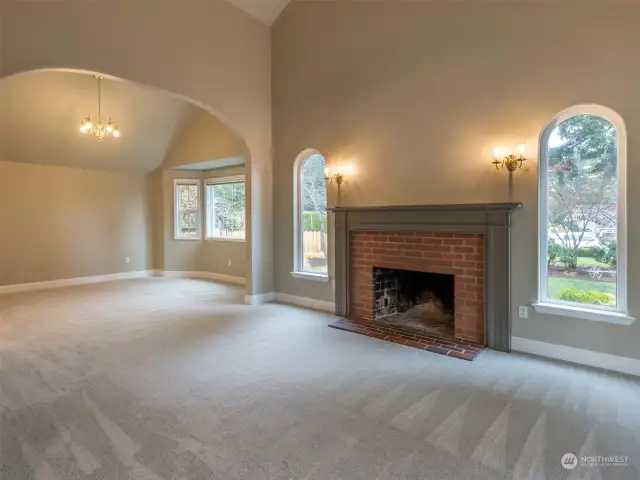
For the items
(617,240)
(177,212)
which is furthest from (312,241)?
(177,212)

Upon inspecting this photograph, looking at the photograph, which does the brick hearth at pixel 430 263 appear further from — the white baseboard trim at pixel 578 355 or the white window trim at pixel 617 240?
the white window trim at pixel 617 240

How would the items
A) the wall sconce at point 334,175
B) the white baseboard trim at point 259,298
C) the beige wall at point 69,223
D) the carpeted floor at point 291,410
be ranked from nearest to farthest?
the carpeted floor at point 291,410 → the wall sconce at point 334,175 → the white baseboard trim at point 259,298 → the beige wall at point 69,223

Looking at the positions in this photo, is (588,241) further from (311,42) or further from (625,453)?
(311,42)

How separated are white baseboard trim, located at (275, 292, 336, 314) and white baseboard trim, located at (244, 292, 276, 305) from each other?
79 mm

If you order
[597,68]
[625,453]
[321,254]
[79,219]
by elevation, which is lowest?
[625,453]

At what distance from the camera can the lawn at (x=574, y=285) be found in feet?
10.5

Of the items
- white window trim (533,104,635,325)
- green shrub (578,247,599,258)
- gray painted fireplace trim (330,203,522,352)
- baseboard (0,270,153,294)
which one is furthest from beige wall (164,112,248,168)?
green shrub (578,247,599,258)

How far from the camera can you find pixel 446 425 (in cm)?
232

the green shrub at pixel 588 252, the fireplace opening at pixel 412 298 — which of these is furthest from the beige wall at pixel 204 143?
the green shrub at pixel 588 252

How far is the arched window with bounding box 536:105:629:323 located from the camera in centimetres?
311

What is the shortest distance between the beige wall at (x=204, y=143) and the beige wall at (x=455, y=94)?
190 cm

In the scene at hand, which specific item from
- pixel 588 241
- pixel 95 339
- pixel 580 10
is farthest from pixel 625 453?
pixel 95 339

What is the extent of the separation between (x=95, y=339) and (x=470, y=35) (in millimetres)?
4957

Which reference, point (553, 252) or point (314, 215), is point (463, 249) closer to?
point (553, 252)
